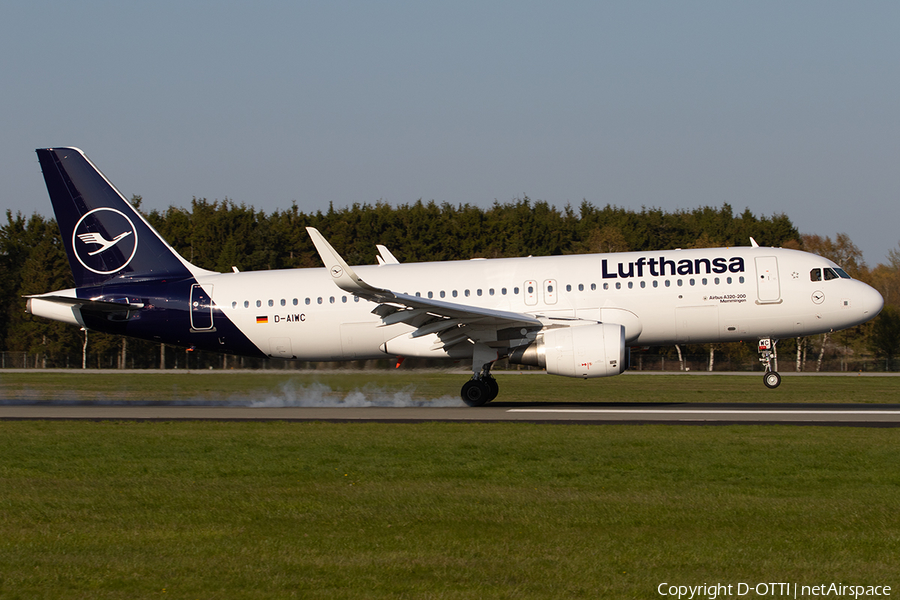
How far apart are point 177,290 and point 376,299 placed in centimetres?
703

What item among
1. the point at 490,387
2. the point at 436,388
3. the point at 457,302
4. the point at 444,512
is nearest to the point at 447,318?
the point at 457,302

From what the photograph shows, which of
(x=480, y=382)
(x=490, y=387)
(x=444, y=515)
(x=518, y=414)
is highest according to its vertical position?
(x=480, y=382)

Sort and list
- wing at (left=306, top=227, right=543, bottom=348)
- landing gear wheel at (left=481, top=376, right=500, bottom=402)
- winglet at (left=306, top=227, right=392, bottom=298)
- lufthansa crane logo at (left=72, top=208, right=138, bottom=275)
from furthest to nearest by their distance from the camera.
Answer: lufthansa crane logo at (left=72, top=208, right=138, bottom=275)
landing gear wheel at (left=481, top=376, right=500, bottom=402)
wing at (left=306, top=227, right=543, bottom=348)
winglet at (left=306, top=227, right=392, bottom=298)

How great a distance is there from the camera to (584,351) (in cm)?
2280

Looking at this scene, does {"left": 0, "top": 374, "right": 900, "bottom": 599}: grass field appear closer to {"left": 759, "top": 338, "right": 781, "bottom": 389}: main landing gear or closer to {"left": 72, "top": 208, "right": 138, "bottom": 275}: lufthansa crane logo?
{"left": 759, "top": 338, "right": 781, "bottom": 389}: main landing gear

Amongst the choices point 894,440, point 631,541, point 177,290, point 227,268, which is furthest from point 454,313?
point 227,268

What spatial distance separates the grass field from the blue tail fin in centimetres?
948

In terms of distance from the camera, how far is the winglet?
70.5ft

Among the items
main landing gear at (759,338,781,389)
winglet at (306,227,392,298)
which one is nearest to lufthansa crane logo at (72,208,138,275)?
winglet at (306,227,392,298)

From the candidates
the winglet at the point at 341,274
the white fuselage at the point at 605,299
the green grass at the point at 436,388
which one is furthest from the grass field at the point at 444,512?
the green grass at the point at 436,388

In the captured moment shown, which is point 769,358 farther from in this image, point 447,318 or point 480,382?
point 447,318

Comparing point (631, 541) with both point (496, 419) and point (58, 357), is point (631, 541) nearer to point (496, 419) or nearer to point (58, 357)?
point (496, 419)

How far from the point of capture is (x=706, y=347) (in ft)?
213

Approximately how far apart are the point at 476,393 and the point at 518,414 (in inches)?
128
